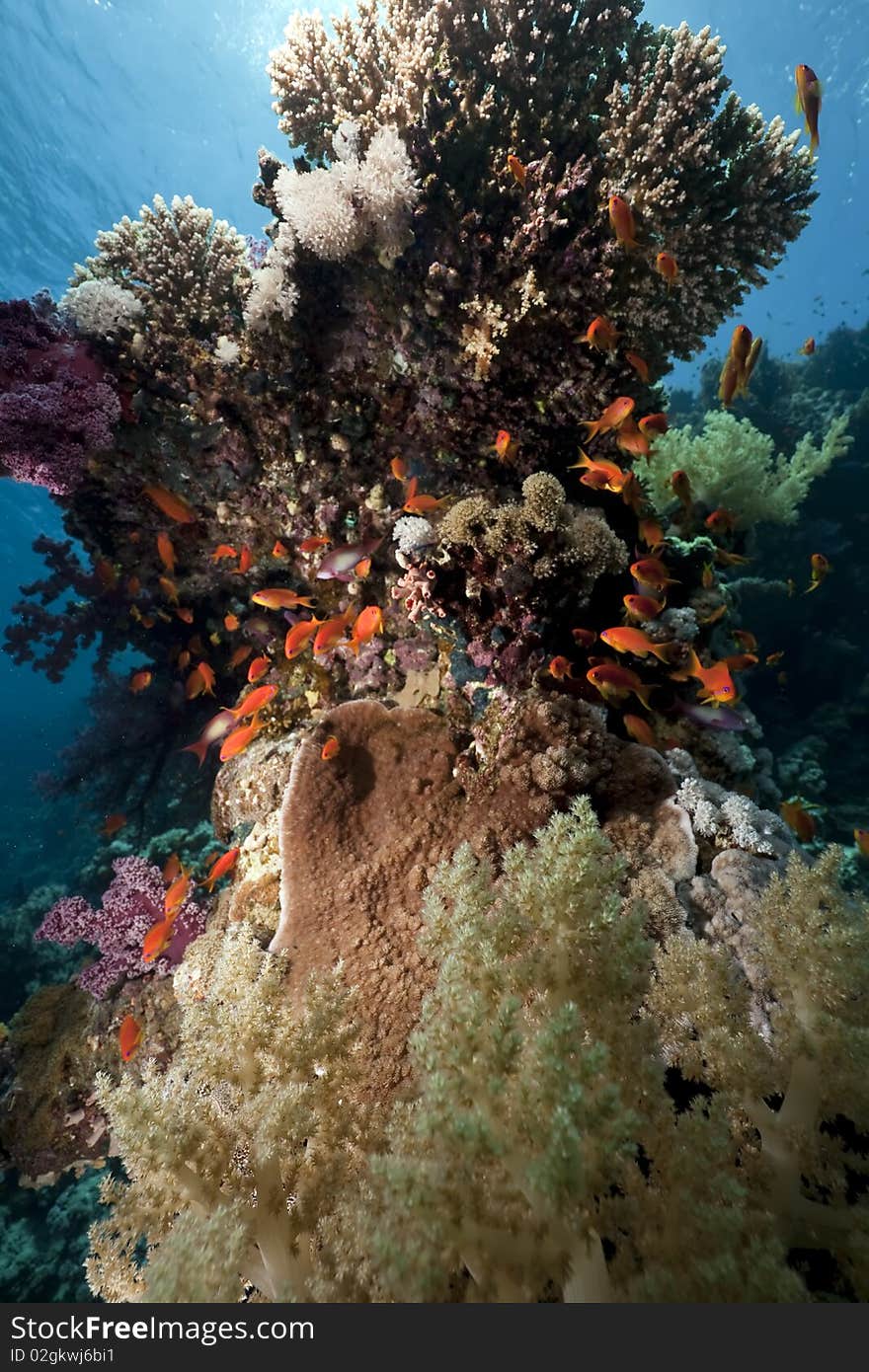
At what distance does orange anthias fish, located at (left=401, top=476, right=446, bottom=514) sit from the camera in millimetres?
4324

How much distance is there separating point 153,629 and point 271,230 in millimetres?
5039

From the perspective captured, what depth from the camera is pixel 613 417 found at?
13.3 ft

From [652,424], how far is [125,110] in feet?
105

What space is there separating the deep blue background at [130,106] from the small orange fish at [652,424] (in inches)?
425

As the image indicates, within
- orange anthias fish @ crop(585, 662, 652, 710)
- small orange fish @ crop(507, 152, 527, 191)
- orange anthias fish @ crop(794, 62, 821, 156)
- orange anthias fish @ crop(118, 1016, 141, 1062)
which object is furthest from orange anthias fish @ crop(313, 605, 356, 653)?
orange anthias fish @ crop(794, 62, 821, 156)

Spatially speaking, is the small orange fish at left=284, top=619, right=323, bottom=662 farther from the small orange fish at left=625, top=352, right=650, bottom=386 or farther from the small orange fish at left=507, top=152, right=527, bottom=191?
the small orange fish at left=507, top=152, right=527, bottom=191

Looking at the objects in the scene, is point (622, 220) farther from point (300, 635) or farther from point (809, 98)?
point (300, 635)

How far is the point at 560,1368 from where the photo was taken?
4.69 feet

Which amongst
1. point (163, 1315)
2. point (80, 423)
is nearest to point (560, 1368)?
point (163, 1315)

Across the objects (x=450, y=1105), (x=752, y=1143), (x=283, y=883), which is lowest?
(x=752, y=1143)

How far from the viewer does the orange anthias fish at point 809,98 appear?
3.39 metres

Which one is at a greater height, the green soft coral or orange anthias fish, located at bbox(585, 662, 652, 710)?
the green soft coral

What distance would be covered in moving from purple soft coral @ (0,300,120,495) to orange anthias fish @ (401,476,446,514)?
2596 millimetres

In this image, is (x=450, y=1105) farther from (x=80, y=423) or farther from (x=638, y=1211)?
(x=80, y=423)
